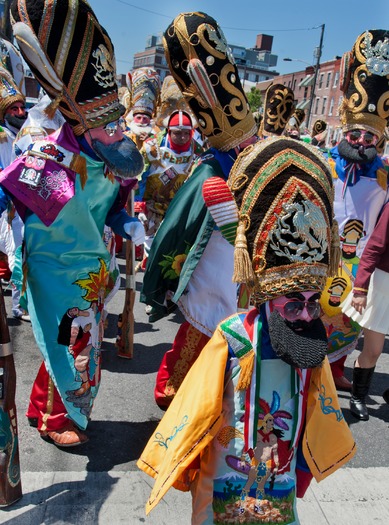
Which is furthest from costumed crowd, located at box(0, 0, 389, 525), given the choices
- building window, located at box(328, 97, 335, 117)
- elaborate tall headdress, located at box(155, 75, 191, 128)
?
building window, located at box(328, 97, 335, 117)

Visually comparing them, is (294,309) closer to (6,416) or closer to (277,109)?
(6,416)

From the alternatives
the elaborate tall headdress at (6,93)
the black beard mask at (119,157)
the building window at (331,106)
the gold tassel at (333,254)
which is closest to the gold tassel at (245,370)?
the gold tassel at (333,254)

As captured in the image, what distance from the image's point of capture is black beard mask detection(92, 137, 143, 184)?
283 cm

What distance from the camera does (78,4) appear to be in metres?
2.70

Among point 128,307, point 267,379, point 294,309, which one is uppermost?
point 294,309

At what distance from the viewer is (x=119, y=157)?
284 cm

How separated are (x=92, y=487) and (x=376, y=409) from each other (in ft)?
7.80

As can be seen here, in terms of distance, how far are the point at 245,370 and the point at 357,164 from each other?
255cm

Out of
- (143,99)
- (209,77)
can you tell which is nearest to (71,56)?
(209,77)

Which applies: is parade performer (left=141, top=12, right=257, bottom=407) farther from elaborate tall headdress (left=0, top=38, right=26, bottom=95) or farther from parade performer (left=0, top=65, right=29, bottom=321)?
elaborate tall headdress (left=0, top=38, right=26, bottom=95)

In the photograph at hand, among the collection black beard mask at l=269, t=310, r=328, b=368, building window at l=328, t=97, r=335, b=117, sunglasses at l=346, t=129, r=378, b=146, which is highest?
building window at l=328, t=97, r=335, b=117

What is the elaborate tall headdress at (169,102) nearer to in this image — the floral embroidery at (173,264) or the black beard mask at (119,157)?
the floral embroidery at (173,264)

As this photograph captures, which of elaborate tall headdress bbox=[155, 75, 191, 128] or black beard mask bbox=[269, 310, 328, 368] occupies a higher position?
elaborate tall headdress bbox=[155, 75, 191, 128]

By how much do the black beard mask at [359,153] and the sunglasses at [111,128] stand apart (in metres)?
1.93
